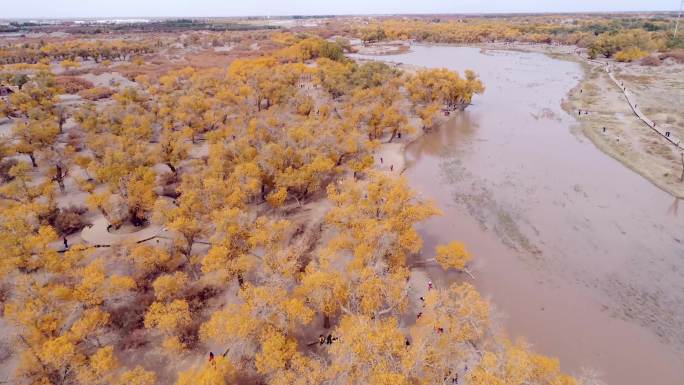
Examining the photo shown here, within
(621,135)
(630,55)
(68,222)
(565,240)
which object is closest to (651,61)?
(630,55)

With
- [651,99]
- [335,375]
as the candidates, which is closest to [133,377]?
[335,375]

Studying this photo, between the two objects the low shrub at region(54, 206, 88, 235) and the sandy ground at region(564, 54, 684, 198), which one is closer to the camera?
the low shrub at region(54, 206, 88, 235)

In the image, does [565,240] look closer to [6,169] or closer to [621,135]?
[621,135]

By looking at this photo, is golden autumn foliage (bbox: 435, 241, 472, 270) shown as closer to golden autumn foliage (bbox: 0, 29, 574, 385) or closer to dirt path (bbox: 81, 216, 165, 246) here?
golden autumn foliage (bbox: 0, 29, 574, 385)

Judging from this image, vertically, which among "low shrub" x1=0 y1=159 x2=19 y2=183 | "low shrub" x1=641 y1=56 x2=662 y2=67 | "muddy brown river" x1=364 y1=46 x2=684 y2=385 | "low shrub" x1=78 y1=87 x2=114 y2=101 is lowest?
"muddy brown river" x1=364 y1=46 x2=684 y2=385

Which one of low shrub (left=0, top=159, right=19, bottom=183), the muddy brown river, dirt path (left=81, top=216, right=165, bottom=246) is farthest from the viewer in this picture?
low shrub (left=0, top=159, right=19, bottom=183)

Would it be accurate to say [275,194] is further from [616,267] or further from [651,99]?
[651,99]

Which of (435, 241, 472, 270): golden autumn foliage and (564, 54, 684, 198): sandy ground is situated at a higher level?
(564, 54, 684, 198): sandy ground

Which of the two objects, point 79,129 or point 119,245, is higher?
point 79,129

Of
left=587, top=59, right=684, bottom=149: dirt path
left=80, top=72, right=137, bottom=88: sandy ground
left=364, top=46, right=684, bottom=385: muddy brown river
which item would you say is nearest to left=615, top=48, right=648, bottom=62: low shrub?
left=587, top=59, right=684, bottom=149: dirt path
